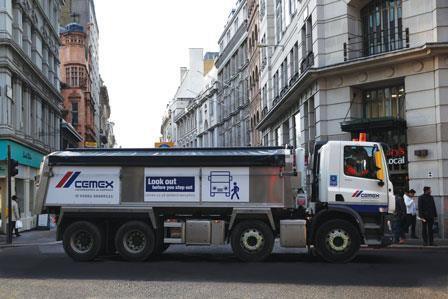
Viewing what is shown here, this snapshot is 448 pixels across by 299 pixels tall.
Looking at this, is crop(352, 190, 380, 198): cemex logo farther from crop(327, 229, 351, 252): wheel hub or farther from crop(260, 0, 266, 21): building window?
crop(260, 0, 266, 21): building window

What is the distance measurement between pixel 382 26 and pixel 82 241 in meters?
15.8

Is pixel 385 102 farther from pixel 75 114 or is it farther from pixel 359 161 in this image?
pixel 75 114

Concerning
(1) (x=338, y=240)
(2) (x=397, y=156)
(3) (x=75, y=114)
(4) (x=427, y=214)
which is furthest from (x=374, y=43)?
(3) (x=75, y=114)

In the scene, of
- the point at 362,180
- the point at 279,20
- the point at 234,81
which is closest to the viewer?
the point at 362,180

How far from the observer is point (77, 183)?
15117 millimetres

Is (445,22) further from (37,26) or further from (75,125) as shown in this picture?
(75,125)

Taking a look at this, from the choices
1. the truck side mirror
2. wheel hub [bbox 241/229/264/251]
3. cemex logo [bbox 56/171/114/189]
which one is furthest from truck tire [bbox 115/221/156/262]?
the truck side mirror

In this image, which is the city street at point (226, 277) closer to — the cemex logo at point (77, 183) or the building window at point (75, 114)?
the cemex logo at point (77, 183)

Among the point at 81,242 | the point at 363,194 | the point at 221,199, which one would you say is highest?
the point at 363,194

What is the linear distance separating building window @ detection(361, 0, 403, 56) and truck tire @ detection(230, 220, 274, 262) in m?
12.3

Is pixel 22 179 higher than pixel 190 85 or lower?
lower

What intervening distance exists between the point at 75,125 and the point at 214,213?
179ft

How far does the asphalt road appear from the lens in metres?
10.2

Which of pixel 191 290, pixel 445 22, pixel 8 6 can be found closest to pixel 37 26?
pixel 8 6
